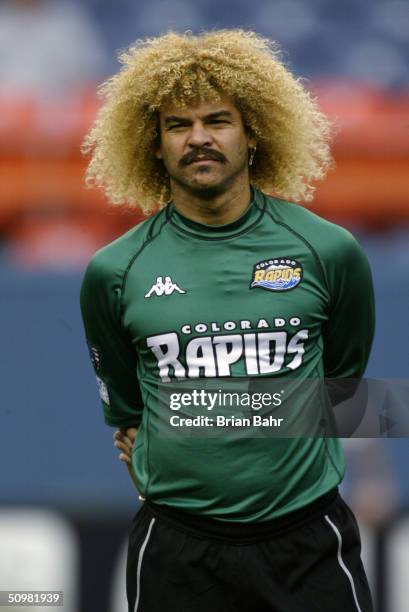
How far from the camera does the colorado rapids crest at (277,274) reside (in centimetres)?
243

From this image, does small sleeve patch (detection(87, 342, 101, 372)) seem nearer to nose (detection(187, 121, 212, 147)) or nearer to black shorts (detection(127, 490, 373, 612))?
black shorts (detection(127, 490, 373, 612))

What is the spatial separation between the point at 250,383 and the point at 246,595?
44 cm

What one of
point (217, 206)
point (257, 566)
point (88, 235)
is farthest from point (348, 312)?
point (88, 235)

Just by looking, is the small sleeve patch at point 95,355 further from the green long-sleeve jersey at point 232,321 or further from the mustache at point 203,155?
the mustache at point 203,155

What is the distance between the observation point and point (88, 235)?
5.61m

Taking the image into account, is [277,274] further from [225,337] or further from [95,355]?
[95,355]

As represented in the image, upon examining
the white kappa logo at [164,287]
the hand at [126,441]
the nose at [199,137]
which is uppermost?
the nose at [199,137]

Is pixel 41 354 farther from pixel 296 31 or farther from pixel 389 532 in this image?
pixel 296 31

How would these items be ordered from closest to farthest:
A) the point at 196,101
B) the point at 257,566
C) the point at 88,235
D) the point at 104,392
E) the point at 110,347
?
the point at 257,566 → the point at 196,101 → the point at 110,347 → the point at 104,392 → the point at 88,235

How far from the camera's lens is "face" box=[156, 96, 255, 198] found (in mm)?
2469

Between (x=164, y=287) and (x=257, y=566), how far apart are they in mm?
619

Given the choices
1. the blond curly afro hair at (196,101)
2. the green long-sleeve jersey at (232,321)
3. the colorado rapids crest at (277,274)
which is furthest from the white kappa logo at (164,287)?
the blond curly afro hair at (196,101)

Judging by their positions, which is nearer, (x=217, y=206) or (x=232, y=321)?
(x=232, y=321)

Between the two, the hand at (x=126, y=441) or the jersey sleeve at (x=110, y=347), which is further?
the hand at (x=126, y=441)
